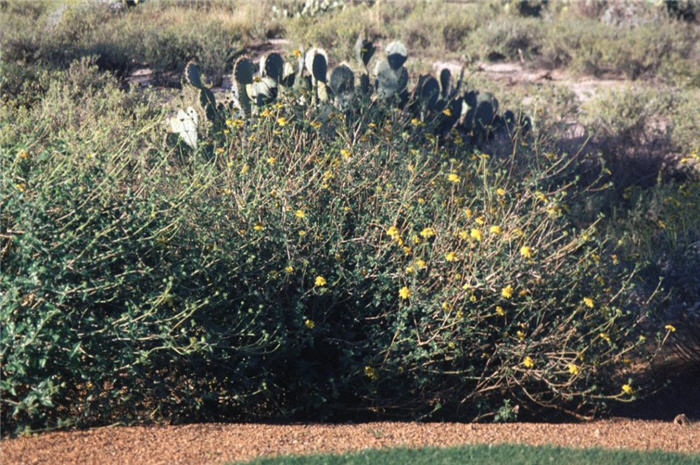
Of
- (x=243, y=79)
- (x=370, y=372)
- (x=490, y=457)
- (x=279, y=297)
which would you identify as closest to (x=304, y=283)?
(x=279, y=297)

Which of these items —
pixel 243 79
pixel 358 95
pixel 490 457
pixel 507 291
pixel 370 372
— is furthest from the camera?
pixel 358 95

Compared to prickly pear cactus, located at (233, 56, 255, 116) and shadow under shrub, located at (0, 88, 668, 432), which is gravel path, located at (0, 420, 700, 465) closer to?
shadow under shrub, located at (0, 88, 668, 432)

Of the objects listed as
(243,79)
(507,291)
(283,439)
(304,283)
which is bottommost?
(283,439)

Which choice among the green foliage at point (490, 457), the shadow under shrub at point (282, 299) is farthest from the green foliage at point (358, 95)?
the green foliage at point (490, 457)

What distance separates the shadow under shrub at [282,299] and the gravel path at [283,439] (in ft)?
0.61

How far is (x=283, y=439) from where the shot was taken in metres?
4.37

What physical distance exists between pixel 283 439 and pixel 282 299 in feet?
2.90

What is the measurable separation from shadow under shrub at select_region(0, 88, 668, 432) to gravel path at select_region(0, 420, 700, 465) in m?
0.19

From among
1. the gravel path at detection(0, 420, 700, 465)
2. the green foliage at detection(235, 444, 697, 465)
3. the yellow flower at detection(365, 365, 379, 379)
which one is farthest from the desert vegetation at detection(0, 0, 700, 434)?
the green foliage at detection(235, 444, 697, 465)

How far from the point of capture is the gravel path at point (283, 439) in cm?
400

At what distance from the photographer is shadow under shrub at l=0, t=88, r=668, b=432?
4.12m

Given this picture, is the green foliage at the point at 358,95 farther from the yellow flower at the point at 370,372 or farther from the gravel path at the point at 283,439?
the gravel path at the point at 283,439

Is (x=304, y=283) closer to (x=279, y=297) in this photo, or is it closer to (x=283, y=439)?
(x=279, y=297)

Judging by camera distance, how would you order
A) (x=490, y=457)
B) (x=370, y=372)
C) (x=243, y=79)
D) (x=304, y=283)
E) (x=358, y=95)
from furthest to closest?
(x=358, y=95)
(x=243, y=79)
(x=304, y=283)
(x=370, y=372)
(x=490, y=457)
